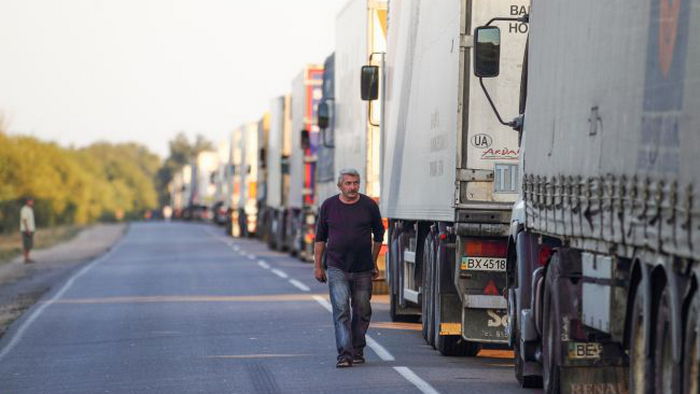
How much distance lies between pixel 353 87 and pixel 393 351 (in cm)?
1038

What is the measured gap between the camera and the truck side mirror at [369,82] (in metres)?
22.6

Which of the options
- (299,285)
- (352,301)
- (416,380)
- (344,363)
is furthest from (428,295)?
(299,285)

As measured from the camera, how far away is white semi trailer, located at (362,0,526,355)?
15.5 metres

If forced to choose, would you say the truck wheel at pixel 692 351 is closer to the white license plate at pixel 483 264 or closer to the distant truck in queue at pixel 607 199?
the distant truck in queue at pixel 607 199

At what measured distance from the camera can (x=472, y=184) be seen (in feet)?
51.6

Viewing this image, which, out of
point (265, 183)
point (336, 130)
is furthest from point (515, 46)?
point (265, 183)

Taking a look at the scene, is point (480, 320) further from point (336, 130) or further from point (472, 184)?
point (336, 130)

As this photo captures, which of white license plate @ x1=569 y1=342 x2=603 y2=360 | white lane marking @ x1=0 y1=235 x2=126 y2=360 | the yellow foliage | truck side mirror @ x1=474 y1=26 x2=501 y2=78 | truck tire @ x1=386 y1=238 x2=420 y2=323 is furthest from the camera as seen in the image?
the yellow foliage

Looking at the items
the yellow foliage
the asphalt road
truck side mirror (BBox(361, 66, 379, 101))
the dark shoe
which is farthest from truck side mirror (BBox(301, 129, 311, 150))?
the yellow foliage

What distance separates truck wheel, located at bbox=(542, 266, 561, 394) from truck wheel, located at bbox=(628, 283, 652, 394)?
1.58 metres

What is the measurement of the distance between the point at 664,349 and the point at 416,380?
4.80 m

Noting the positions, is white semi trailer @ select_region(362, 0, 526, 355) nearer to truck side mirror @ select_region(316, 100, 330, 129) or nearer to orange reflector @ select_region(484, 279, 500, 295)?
orange reflector @ select_region(484, 279, 500, 295)

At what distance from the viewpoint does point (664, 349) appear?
9.48 metres

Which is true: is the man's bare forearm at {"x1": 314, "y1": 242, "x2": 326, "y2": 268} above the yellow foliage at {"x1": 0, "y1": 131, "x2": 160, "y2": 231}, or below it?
below
